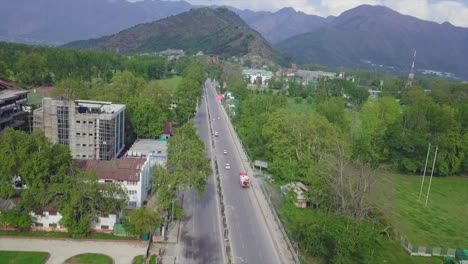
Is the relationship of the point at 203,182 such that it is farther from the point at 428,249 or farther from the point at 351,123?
the point at 351,123

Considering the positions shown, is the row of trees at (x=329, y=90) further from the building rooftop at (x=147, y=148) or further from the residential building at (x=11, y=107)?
the residential building at (x=11, y=107)

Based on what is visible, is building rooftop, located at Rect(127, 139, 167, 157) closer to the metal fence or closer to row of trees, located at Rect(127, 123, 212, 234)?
row of trees, located at Rect(127, 123, 212, 234)

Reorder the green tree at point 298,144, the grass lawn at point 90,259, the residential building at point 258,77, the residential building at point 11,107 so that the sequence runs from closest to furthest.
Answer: the grass lawn at point 90,259 → the green tree at point 298,144 → the residential building at point 11,107 → the residential building at point 258,77

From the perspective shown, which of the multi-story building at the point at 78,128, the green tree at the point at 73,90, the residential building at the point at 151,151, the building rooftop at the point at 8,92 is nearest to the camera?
the residential building at the point at 151,151

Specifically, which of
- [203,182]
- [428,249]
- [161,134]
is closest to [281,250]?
[203,182]

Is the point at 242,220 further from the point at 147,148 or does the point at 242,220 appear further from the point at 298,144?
the point at 147,148

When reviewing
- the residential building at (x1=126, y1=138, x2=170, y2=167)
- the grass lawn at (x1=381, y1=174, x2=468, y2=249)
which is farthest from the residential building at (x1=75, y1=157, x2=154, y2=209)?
the grass lawn at (x1=381, y1=174, x2=468, y2=249)

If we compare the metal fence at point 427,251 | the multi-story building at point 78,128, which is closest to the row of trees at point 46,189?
the multi-story building at point 78,128

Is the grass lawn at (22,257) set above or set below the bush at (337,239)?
below
